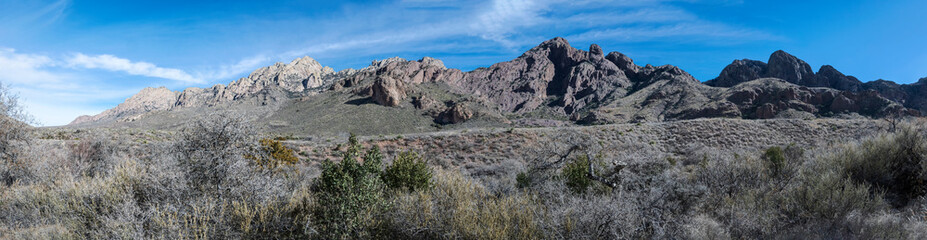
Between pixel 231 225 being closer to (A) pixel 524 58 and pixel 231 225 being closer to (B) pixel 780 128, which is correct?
(B) pixel 780 128

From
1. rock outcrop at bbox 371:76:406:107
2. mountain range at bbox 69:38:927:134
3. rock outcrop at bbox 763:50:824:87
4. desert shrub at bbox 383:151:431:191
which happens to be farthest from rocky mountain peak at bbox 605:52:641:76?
desert shrub at bbox 383:151:431:191

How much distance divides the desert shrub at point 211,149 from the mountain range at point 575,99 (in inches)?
1099

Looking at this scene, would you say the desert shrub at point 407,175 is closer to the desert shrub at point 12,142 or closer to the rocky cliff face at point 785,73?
the desert shrub at point 12,142

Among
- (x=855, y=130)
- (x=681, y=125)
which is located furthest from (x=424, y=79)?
(x=855, y=130)

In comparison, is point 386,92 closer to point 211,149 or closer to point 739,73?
point 211,149

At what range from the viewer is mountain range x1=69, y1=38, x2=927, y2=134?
2596 inches

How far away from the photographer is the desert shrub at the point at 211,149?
6.35 meters

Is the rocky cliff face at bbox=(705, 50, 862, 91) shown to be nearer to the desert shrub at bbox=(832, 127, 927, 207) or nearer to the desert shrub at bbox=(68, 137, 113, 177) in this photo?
the desert shrub at bbox=(832, 127, 927, 207)

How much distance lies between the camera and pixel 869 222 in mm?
5383

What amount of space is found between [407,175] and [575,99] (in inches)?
5045

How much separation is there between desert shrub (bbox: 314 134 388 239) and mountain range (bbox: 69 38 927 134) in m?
30.1

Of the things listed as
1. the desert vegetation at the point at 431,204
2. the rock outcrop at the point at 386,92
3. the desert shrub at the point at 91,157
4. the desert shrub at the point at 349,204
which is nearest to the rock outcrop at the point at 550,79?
the rock outcrop at the point at 386,92

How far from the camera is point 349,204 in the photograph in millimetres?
5500

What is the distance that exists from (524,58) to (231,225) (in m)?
165
